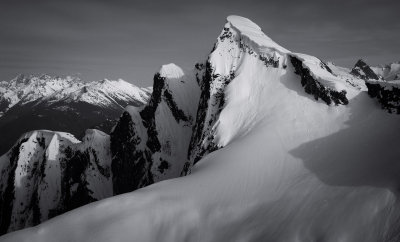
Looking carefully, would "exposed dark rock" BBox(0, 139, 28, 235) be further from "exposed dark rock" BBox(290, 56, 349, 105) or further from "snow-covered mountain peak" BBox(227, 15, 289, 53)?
"exposed dark rock" BBox(290, 56, 349, 105)

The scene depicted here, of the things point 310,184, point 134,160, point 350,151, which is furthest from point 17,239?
point 134,160

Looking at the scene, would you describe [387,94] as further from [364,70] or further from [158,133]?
[364,70]

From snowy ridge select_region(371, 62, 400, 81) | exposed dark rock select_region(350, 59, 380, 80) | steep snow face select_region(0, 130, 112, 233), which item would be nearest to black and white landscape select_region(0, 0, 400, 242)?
steep snow face select_region(0, 130, 112, 233)

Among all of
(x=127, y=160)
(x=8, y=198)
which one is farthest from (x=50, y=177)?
(x=127, y=160)

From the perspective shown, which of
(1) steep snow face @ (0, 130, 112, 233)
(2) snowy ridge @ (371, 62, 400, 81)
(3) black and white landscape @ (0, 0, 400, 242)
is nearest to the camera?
(3) black and white landscape @ (0, 0, 400, 242)

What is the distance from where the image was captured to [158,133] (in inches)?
2975

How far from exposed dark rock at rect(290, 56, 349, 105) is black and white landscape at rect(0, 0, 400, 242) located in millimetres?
176

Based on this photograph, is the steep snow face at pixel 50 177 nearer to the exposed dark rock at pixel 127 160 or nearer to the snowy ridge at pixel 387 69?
the exposed dark rock at pixel 127 160

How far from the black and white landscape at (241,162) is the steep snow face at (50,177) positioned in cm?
43

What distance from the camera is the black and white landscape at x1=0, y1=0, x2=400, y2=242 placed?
74.1ft

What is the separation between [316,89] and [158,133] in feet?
137

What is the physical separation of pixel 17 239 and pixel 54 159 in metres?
71.2

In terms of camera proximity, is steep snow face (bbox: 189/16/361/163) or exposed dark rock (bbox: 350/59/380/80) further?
exposed dark rock (bbox: 350/59/380/80)

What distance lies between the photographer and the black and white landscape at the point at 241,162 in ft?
74.1
